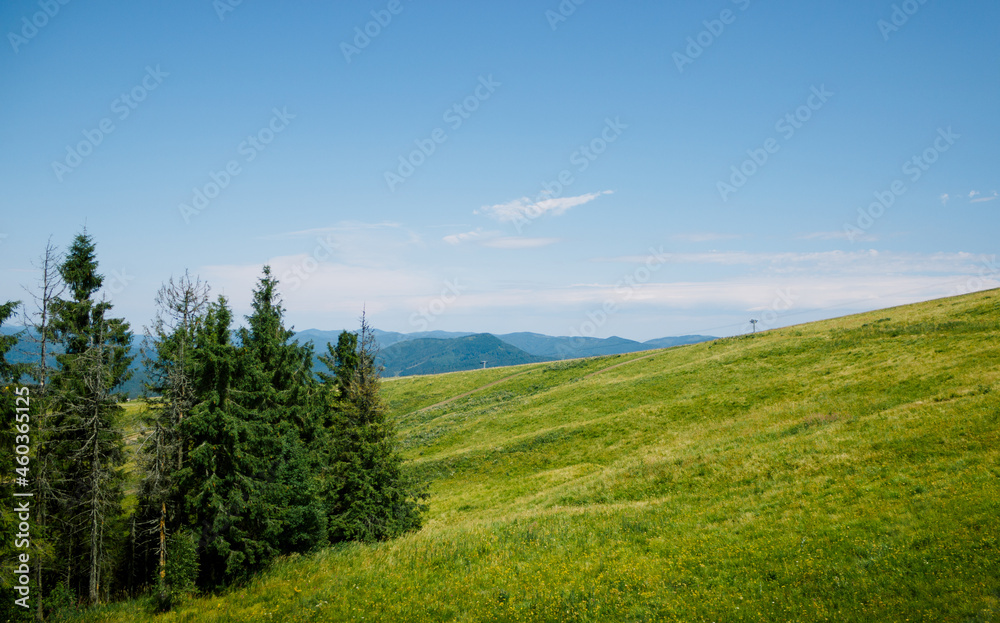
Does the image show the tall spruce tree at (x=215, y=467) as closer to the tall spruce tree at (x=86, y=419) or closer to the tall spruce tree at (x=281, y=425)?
the tall spruce tree at (x=281, y=425)

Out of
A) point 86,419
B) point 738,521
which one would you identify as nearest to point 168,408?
point 86,419

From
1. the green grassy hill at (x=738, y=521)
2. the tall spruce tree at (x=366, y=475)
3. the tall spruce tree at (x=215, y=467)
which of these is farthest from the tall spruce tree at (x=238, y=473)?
the green grassy hill at (x=738, y=521)

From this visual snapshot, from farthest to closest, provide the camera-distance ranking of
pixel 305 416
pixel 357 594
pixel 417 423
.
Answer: pixel 417 423 → pixel 305 416 → pixel 357 594

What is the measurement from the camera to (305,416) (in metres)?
28.3

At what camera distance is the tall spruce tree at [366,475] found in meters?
21.2

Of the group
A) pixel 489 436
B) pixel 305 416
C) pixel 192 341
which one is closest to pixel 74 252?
pixel 192 341

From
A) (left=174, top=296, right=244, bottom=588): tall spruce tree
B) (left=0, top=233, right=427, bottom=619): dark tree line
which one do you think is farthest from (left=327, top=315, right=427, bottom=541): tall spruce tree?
(left=174, top=296, right=244, bottom=588): tall spruce tree

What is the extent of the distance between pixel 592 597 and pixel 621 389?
42067 mm

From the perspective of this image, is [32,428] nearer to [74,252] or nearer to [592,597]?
[74,252]

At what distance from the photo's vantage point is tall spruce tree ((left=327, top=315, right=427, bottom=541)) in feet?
69.5

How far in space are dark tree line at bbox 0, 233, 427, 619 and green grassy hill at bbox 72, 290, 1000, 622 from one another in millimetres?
3399

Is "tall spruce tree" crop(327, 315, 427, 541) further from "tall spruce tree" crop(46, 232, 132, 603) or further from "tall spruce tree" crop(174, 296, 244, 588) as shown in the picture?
"tall spruce tree" crop(46, 232, 132, 603)

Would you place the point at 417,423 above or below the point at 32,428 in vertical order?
below

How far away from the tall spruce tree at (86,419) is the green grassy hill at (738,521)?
8.56 meters
